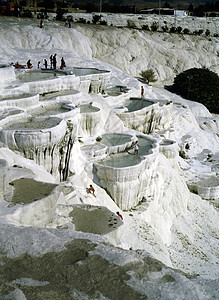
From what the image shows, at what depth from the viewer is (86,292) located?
338 cm

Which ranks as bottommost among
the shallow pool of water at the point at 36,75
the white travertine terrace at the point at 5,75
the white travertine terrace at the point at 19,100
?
the white travertine terrace at the point at 19,100

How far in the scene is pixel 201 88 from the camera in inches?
1014

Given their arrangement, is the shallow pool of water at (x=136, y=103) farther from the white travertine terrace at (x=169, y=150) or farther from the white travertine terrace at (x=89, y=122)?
the white travertine terrace at (x=89, y=122)

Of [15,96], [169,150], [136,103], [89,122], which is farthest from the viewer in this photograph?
[136,103]

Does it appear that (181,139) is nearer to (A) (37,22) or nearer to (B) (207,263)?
(B) (207,263)

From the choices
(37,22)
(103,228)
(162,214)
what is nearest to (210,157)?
(162,214)

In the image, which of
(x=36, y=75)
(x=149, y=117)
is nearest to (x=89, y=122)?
(x=36, y=75)

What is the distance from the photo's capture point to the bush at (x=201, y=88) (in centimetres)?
2559

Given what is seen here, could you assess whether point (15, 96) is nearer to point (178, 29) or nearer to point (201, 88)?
point (201, 88)

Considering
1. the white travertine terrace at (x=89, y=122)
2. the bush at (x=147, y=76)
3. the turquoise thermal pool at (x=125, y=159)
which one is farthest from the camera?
the bush at (x=147, y=76)

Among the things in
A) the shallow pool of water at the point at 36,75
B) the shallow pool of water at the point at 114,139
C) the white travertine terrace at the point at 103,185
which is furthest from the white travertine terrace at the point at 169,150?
the shallow pool of water at the point at 36,75

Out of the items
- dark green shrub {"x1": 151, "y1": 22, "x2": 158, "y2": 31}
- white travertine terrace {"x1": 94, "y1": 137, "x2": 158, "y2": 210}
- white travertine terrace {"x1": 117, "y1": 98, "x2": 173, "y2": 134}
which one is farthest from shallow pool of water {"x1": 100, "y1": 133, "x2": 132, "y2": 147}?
dark green shrub {"x1": 151, "y1": 22, "x2": 158, "y2": 31}

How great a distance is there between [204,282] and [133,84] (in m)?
18.7

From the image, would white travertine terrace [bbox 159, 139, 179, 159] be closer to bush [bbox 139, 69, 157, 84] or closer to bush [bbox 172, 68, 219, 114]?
bush [bbox 172, 68, 219, 114]
